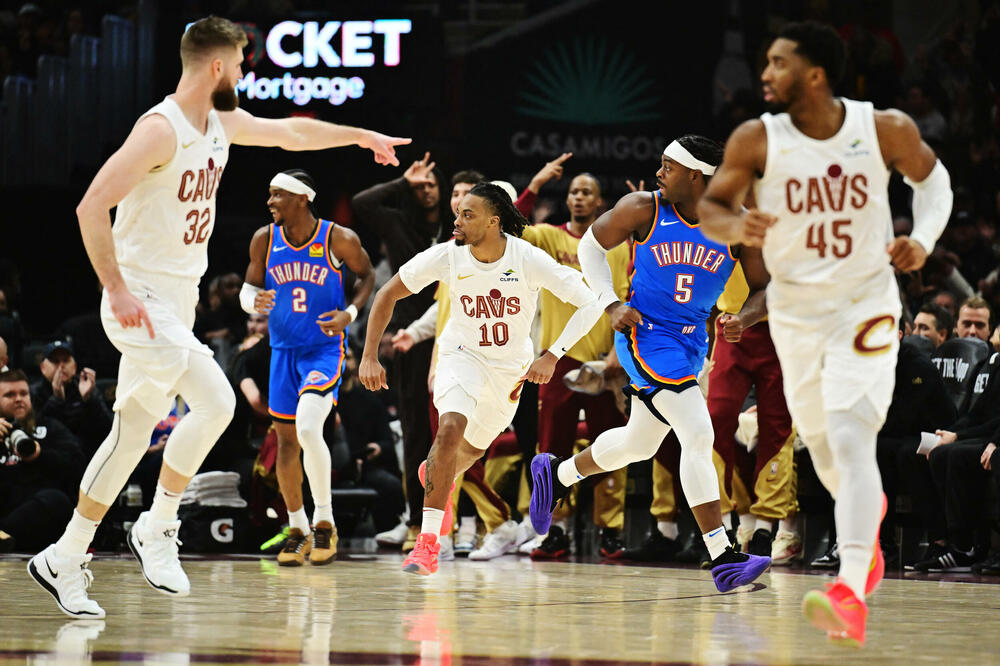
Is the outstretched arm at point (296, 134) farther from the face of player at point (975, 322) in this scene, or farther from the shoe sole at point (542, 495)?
the face of player at point (975, 322)

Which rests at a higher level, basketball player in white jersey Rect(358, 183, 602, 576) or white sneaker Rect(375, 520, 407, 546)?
basketball player in white jersey Rect(358, 183, 602, 576)

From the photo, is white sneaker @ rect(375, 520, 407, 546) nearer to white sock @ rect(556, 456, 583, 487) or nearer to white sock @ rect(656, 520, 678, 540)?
white sock @ rect(656, 520, 678, 540)

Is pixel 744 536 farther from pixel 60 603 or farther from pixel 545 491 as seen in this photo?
pixel 60 603

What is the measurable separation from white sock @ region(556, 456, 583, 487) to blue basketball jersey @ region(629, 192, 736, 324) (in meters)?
1.07

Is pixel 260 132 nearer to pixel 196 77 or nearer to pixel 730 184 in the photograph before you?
pixel 196 77

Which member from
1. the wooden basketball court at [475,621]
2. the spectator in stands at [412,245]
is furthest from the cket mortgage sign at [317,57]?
the wooden basketball court at [475,621]

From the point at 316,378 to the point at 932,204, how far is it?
14.4 feet

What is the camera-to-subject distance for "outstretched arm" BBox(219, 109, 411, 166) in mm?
5535

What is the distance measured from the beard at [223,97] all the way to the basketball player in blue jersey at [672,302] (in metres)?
2.15

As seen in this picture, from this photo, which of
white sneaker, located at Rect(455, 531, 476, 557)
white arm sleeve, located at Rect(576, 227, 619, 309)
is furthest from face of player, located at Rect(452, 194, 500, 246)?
white sneaker, located at Rect(455, 531, 476, 557)

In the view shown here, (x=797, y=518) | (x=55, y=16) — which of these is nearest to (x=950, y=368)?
(x=797, y=518)

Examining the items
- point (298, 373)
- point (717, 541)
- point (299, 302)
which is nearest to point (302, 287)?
point (299, 302)

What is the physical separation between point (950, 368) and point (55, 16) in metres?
11.3

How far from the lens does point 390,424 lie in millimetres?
11031
